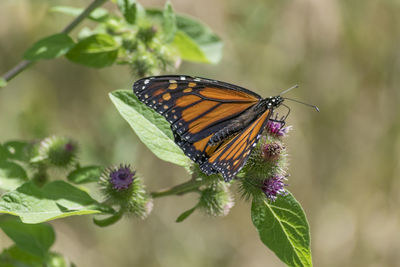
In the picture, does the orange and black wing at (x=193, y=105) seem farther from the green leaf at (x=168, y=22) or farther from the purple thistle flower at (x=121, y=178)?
the green leaf at (x=168, y=22)

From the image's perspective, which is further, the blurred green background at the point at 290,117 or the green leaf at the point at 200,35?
the blurred green background at the point at 290,117

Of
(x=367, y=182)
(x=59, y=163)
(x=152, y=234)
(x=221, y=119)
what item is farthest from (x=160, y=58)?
(x=367, y=182)

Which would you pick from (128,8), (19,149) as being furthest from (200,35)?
(19,149)

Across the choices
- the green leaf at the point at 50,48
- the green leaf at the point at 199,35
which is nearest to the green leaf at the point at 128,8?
the green leaf at the point at 50,48

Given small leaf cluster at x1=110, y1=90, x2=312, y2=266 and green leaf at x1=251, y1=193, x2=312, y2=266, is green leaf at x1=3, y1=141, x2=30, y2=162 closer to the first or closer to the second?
small leaf cluster at x1=110, y1=90, x2=312, y2=266

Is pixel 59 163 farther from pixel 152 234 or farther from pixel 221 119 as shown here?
pixel 152 234

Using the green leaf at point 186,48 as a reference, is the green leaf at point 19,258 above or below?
below

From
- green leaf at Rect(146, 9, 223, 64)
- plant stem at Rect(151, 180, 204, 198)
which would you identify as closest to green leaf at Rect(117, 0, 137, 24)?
green leaf at Rect(146, 9, 223, 64)
